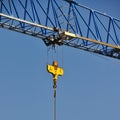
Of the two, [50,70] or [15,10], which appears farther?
[15,10]

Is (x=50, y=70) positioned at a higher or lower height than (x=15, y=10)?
lower

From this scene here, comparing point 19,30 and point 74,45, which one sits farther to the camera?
point 74,45

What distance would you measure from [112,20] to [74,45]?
4.26 meters

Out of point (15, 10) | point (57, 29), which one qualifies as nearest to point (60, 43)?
point (57, 29)

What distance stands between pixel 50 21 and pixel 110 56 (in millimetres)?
7256

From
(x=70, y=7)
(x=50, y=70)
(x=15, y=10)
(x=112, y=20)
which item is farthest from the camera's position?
(x=112, y=20)

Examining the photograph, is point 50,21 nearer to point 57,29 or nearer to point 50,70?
point 57,29

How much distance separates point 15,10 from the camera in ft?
130

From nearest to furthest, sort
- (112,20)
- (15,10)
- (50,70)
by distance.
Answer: (50,70) → (15,10) → (112,20)

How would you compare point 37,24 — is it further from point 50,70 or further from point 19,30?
point 50,70

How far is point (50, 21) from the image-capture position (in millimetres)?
41656

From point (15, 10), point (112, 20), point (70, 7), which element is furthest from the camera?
point (112, 20)

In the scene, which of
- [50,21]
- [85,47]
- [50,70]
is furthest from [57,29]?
[50,70]

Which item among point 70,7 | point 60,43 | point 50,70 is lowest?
point 50,70
